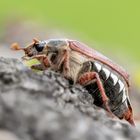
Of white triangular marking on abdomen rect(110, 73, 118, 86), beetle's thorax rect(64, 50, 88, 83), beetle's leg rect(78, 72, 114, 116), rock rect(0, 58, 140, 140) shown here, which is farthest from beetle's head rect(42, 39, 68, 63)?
rock rect(0, 58, 140, 140)

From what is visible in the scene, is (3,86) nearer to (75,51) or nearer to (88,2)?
(75,51)

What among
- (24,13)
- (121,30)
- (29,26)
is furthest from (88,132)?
(121,30)

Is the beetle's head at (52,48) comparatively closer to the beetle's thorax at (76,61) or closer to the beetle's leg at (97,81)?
the beetle's thorax at (76,61)

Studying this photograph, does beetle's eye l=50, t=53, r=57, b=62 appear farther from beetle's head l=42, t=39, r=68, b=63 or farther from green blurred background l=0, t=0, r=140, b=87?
green blurred background l=0, t=0, r=140, b=87

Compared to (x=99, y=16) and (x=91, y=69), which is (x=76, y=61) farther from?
(x=99, y=16)

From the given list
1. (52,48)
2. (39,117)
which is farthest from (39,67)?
(39,117)

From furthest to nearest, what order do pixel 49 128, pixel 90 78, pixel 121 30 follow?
pixel 121 30
pixel 90 78
pixel 49 128

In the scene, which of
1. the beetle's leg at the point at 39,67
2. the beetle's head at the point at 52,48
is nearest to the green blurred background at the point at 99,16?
the beetle's head at the point at 52,48
